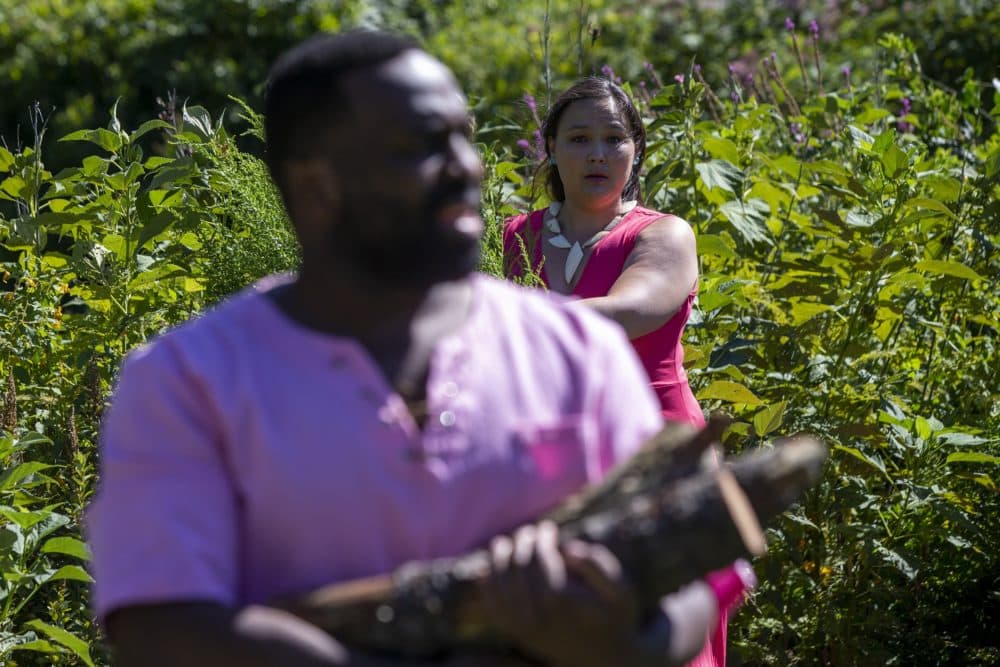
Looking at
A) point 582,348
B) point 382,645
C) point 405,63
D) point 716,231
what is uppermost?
point 405,63

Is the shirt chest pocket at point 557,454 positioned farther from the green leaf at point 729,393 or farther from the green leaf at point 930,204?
the green leaf at point 930,204

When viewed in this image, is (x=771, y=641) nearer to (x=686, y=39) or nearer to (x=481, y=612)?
(x=481, y=612)

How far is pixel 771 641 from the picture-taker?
3777 mm

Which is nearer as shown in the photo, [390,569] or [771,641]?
[390,569]

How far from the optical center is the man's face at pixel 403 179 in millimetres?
1469

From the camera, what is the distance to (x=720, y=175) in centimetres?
381

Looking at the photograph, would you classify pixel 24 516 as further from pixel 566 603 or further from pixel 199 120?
pixel 566 603

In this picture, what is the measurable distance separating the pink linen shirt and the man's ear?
0.11 meters

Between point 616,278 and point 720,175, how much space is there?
0.66 meters

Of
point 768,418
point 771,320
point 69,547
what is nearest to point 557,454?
point 69,547

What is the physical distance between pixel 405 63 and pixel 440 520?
47 centimetres

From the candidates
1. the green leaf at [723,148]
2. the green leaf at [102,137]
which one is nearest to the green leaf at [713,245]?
the green leaf at [723,148]

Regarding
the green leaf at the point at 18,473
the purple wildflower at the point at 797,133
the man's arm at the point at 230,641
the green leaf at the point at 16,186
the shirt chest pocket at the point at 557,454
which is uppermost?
the shirt chest pocket at the point at 557,454

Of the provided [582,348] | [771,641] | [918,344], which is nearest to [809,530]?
[771,641]
